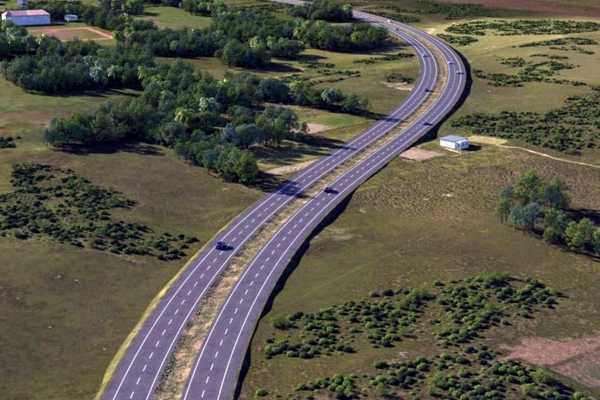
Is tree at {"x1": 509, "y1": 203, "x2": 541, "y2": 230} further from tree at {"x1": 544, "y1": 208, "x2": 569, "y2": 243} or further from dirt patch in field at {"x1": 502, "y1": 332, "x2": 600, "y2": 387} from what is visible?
dirt patch in field at {"x1": 502, "y1": 332, "x2": 600, "y2": 387}

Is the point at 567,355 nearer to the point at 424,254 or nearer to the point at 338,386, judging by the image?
the point at 338,386

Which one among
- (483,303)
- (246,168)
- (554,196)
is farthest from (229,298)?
(554,196)

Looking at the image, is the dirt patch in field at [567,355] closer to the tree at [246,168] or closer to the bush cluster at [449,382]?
the bush cluster at [449,382]

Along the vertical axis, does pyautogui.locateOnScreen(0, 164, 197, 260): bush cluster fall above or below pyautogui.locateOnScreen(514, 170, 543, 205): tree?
below

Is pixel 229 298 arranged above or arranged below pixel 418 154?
below

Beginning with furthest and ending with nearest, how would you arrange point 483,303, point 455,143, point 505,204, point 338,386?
point 455,143, point 505,204, point 483,303, point 338,386

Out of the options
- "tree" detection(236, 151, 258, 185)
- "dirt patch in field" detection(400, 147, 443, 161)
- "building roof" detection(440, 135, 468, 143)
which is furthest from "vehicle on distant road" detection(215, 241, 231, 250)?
"building roof" detection(440, 135, 468, 143)

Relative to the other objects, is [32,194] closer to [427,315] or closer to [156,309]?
[156,309]

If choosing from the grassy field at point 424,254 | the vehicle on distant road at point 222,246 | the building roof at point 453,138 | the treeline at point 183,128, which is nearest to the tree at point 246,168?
the treeline at point 183,128
